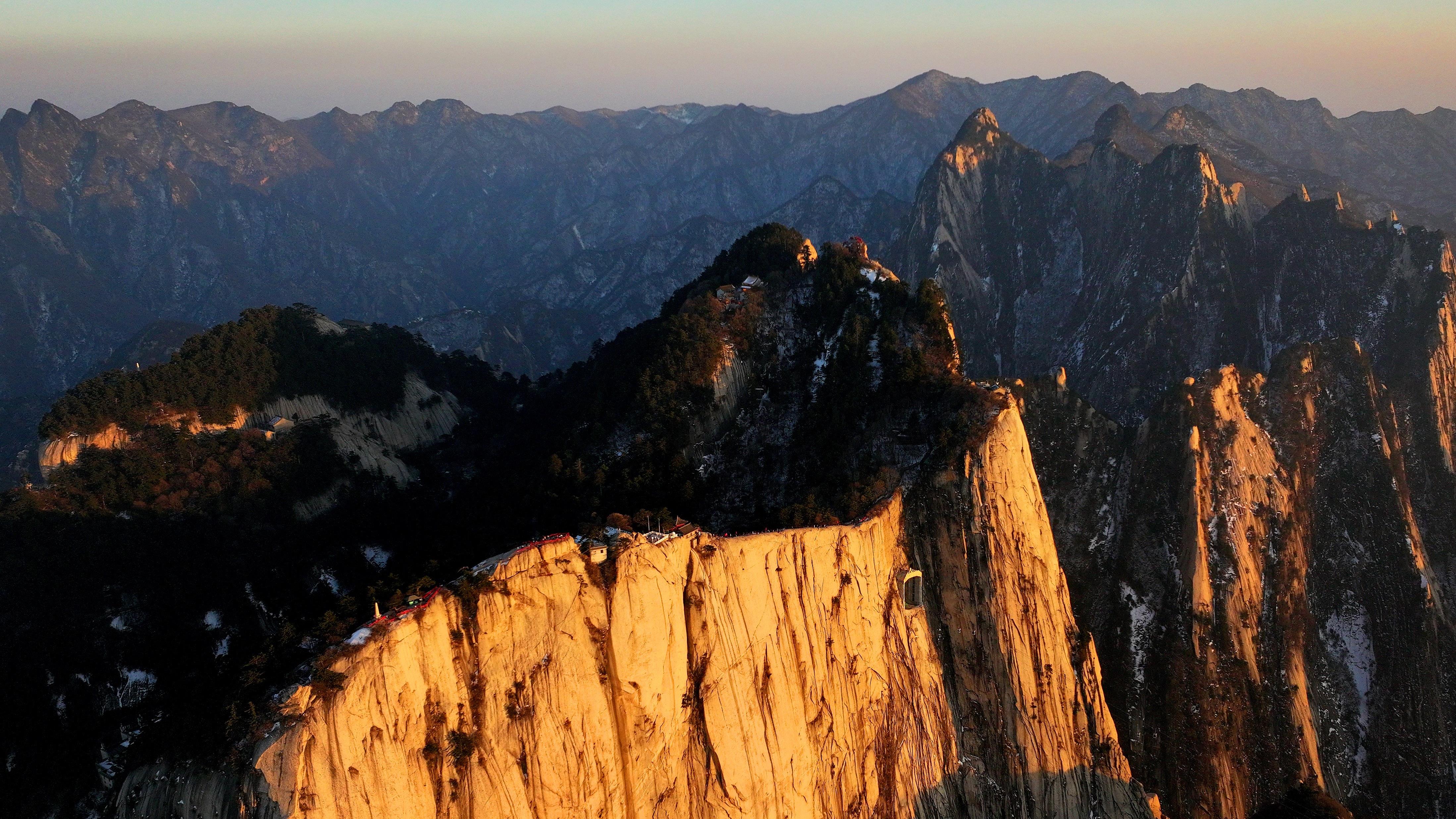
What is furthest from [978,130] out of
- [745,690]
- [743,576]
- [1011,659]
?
[745,690]

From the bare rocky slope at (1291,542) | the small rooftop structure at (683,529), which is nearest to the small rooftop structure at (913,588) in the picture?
the small rooftop structure at (683,529)

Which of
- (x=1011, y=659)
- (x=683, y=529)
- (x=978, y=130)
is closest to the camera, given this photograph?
(x=683, y=529)

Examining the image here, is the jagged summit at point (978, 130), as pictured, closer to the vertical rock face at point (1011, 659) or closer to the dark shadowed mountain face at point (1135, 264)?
the dark shadowed mountain face at point (1135, 264)

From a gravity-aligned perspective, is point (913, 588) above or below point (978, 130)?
below

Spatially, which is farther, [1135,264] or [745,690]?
[1135,264]

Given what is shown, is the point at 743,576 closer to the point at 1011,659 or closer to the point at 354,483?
the point at 1011,659

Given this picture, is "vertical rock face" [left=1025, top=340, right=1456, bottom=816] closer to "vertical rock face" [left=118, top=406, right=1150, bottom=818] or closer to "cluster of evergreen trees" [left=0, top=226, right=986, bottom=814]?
"vertical rock face" [left=118, top=406, right=1150, bottom=818]

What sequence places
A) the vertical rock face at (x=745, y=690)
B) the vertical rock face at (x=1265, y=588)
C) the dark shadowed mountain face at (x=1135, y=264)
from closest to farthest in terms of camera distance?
the vertical rock face at (x=745, y=690) < the vertical rock face at (x=1265, y=588) < the dark shadowed mountain face at (x=1135, y=264)

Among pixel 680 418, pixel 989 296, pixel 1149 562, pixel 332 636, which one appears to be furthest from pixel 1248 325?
pixel 332 636

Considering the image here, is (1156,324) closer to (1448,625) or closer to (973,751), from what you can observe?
(1448,625)

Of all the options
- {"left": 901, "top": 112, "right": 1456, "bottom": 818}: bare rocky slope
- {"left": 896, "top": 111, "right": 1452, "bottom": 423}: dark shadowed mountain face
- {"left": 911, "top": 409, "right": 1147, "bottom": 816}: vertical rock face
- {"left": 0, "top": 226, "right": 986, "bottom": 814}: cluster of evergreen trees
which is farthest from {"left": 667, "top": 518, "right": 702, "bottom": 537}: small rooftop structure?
{"left": 896, "top": 111, "right": 1452, "bottom": 423}: dark shadowed mountain face
